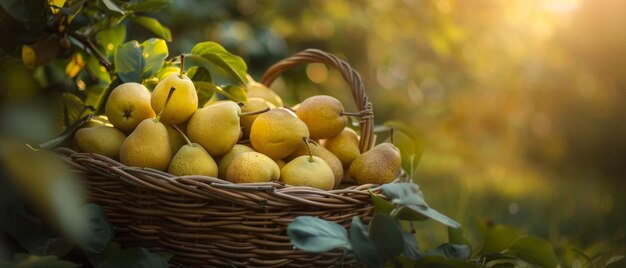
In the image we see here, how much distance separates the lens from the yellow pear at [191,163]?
2.67 ft

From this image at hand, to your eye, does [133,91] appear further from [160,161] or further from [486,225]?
[486,225]

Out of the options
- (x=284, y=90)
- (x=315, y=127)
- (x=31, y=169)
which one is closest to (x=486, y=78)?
(x=284, y=90)

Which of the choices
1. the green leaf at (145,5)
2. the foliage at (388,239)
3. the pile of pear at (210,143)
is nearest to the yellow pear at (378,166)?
the pile of pear at (210,143)

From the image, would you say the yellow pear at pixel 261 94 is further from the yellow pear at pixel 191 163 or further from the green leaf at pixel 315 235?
the green leaf at pixel 315 235

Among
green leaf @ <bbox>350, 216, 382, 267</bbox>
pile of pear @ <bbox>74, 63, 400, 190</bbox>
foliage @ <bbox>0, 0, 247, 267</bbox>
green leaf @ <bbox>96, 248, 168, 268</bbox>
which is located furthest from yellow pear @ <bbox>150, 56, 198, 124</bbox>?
green leaf @ <bbox>350, 216, 382, 267</bbox>

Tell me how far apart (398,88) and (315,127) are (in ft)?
7.98

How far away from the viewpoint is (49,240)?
74cm

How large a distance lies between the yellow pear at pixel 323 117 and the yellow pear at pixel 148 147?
9.5 inches

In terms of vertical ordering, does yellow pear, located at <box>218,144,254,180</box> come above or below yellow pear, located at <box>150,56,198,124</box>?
below

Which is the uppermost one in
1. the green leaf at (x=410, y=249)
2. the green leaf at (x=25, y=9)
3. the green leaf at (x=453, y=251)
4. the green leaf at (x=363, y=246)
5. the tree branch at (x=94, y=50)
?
the green leaf at (x=25, y=9)

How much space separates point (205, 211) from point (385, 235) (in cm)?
23

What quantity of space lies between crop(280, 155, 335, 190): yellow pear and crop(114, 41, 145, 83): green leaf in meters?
0.31

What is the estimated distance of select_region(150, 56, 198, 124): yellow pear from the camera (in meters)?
0.87

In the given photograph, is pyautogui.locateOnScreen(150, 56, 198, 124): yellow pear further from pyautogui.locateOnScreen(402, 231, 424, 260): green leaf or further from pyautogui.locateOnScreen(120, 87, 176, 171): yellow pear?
pyautogui.locateOnScreen(402, 231, 424, 260): green leaf
